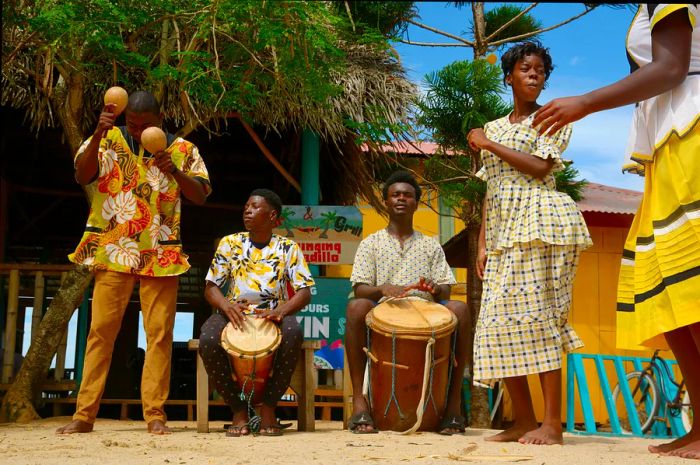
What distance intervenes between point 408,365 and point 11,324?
12.3 ft

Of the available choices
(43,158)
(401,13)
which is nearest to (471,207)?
(401,13)

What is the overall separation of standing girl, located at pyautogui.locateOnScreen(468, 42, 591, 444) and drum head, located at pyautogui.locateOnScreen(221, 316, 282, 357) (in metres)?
1.15

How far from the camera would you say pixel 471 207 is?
7688 millimetres

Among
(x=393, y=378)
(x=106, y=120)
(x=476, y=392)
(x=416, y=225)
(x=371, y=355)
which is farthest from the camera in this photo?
(x=416, y=225)

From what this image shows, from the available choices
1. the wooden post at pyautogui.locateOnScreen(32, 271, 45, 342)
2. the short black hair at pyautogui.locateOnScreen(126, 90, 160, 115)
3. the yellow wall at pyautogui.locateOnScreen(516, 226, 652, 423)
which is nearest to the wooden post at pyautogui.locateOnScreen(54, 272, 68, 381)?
the wooden post at pyautogui.locateOnScreen(32, 271, 45, 342)

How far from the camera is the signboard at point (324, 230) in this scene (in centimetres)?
841

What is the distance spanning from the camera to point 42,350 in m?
6.07

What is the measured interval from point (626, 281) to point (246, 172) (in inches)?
304

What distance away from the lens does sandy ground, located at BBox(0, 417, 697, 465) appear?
278 cm

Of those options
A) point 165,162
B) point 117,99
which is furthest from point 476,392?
point 117,99

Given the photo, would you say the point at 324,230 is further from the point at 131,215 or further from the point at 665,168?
the point at 665,168

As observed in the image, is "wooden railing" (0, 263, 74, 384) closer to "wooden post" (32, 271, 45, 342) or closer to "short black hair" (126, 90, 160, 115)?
"wooden post" (32, 271, 45, 342)

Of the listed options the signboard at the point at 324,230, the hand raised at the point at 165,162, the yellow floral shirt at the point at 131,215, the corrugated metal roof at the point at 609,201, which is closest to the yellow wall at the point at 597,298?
the corrugated metal roof at the point at 609,201

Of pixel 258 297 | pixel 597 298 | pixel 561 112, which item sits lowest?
pixel 258 297
